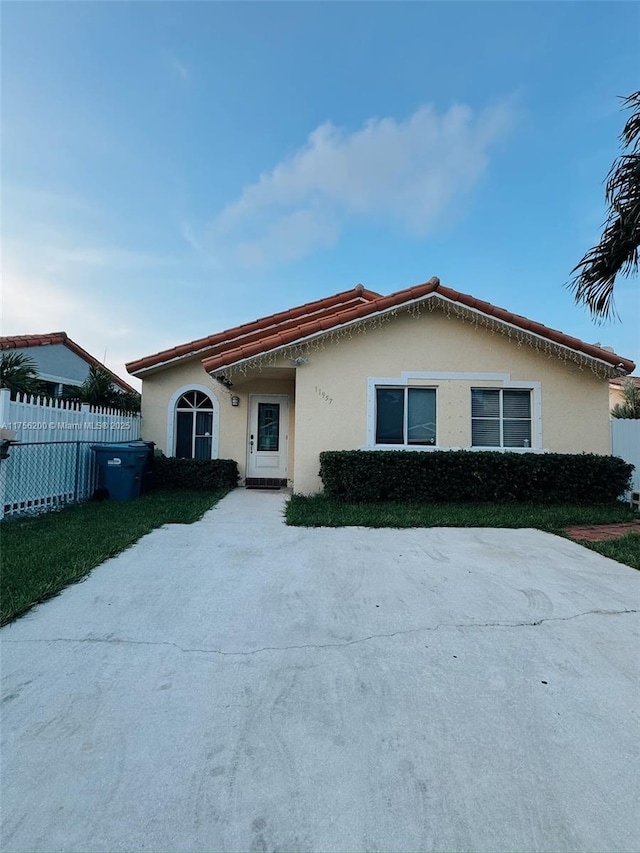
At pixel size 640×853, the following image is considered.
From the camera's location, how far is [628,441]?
387 inches

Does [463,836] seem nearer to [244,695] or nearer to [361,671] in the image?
[361,671]

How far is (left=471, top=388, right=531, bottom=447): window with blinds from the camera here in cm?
959

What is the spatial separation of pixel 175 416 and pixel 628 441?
472 inches

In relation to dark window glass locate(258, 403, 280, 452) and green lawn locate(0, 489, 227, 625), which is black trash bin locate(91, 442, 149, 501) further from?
dark window glass locate(258, 403, 280, 452)

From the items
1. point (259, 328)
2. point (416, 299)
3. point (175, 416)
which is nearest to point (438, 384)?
point (416, 299)

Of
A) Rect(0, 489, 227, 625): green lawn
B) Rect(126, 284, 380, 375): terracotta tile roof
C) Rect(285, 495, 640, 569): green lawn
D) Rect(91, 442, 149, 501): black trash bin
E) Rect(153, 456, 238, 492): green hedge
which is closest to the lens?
Rect(0, 489, 227, 625): green lawn

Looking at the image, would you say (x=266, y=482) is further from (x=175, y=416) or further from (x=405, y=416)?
(x=405, y=416)

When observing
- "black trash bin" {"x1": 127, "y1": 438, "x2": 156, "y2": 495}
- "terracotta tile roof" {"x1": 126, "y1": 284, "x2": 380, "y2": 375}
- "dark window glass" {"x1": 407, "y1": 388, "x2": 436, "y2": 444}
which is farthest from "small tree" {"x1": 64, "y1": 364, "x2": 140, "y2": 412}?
"dark window glass" {"x1": 407, "y1": 388, "x2": 436, "y2": 444}

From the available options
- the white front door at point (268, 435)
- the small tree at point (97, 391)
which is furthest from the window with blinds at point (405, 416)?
the small tree at point (97, 391)

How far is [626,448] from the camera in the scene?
9852mm

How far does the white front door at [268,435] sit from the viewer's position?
1172 cm

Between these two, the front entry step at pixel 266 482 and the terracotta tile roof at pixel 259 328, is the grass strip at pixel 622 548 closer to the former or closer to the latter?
the terracotta tile roof at pixel 259 328

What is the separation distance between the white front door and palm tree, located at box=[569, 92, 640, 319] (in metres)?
7.57

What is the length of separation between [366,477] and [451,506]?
186cm
